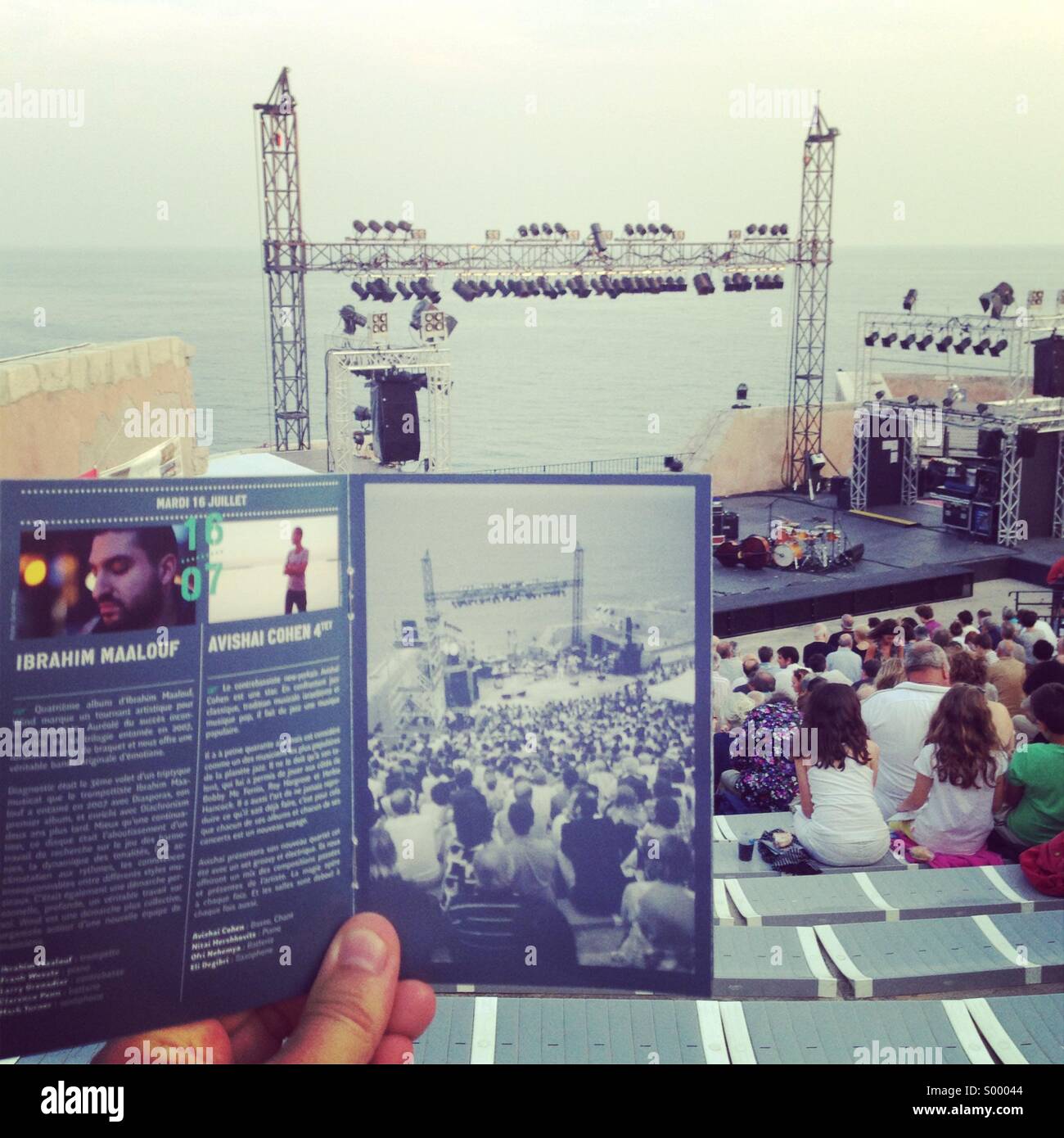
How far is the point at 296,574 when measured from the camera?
169 centimetres

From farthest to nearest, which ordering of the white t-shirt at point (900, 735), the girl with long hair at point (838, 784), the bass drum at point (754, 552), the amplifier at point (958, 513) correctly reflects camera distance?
the amplifier at point (958, 513) → the bass drum at point (754, 552) → the white t-shirt at point (900, 735) → the girl with long hair at point (838, 784)

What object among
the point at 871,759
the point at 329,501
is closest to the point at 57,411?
the point at 871,759

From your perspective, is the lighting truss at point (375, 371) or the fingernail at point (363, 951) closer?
the fingernail at point (363, 951)

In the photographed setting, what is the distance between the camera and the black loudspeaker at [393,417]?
1908 centimetres

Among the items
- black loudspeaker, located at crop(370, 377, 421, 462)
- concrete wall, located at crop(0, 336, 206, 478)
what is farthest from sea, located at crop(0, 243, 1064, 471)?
concrete wall, located at crop(0, 336, 206, 478)

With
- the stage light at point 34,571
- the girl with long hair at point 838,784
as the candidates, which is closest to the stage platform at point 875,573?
the girl with long hair at point 838,784

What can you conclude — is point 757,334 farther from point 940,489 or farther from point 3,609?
point 3,609

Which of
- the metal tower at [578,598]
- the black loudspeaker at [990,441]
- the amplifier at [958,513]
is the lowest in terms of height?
the amplifier at [958,513]

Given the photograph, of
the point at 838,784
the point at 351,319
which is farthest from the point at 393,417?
the point at 838,784

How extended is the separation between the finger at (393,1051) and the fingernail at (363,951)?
0.37 feet

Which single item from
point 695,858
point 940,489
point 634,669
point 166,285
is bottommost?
point 940,489

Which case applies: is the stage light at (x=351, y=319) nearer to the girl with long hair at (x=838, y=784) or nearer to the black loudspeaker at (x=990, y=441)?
the black loudspeaker at (x=990, y=441)
